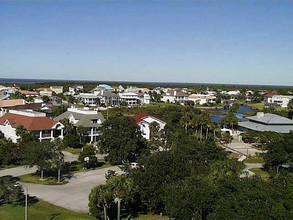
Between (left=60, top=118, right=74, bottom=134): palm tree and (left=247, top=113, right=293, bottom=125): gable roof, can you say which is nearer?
(left=60, top=118, right=74, bottom=134): palm tree

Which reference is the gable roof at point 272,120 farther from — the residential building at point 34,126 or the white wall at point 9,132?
the white wall at point 9,132

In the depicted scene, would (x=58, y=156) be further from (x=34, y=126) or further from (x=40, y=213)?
(x=34, y=126)

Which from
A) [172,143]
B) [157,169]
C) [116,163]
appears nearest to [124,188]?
[157,169]

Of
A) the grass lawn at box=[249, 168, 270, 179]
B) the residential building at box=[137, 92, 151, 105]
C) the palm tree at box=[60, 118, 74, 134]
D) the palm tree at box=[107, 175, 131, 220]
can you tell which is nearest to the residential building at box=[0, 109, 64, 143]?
the palm tree at box=[60, 118, 74, 134]

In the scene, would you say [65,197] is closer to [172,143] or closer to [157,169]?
[157,169]

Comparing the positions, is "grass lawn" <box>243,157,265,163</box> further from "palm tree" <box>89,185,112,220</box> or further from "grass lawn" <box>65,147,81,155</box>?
"palm tree" <box>89,185,112,220</box>

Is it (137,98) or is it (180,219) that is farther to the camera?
(137,98)

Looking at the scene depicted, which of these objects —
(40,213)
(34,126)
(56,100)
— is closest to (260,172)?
(40,213)
